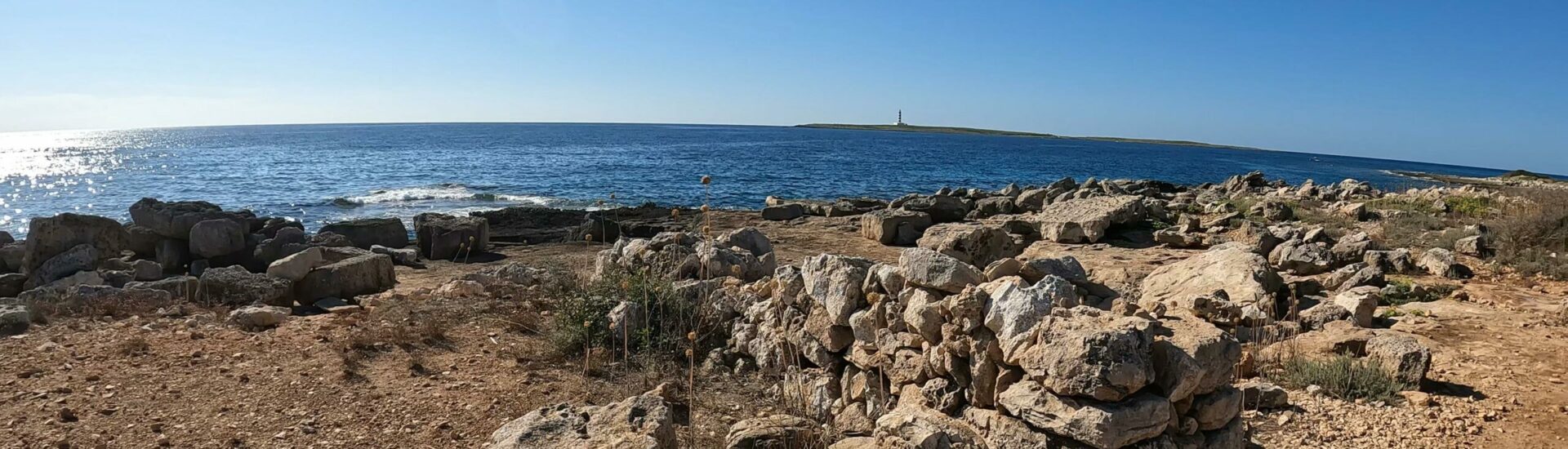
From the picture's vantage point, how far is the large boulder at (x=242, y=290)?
31.6ft

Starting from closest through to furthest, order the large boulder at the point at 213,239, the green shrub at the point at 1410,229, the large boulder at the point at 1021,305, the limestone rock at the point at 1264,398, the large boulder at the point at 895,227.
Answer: the large boulder at the point at 1021,305
the limestone rock at the point at 1264,398
the green shrub at the point at 1410,229
the large boulder at the point at 213,239
the large boulder at the point at 895,227

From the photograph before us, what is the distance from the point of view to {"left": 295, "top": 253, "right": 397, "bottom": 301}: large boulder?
10.2 metres

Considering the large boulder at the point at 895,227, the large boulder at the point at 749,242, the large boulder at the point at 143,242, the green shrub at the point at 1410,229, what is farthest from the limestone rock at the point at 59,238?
the green shrub at the point at 1410,229

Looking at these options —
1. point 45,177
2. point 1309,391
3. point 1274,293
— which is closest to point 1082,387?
point 1309,391

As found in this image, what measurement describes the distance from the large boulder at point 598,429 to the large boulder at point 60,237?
14.5m

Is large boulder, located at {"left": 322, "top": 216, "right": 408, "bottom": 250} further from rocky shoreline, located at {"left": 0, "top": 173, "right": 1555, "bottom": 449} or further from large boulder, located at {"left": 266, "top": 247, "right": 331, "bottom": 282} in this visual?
large boulder, located at {"left": 266, "top": 247, "right": 331, "bottom": 282}

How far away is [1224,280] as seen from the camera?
27.0 feet

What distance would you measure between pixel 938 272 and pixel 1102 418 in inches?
81.9

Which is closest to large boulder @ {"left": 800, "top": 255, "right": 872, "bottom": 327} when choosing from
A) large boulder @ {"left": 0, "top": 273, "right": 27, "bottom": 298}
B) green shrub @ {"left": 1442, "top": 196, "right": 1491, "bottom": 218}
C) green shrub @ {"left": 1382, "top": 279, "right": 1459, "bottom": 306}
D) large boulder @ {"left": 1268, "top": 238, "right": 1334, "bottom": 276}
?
green shrub @ {"left": 1382, "top": 279, "right": 1459, "bottom": 306}

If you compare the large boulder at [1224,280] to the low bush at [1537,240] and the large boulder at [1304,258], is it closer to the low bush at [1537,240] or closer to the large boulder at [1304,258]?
the large boulder at [1304,258]

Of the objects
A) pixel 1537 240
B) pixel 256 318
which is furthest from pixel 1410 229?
pixel 256 318

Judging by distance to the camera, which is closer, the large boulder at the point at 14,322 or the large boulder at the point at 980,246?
the large boulder at the point at 14,322

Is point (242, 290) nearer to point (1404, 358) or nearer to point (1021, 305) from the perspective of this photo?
point (1021, 305)

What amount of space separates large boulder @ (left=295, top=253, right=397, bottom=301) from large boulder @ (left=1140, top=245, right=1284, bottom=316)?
32.3 ft
